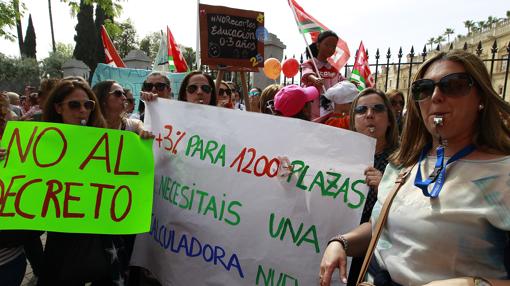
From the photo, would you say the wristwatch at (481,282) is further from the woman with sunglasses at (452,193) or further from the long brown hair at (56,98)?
the long brown hair at (56,98)

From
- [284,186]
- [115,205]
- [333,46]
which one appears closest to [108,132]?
[115,205]

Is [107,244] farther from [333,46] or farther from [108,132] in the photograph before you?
[333,46]

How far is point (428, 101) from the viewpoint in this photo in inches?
47.9

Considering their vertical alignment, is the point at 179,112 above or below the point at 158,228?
above

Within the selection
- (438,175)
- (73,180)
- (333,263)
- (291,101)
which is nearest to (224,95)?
(291,101)

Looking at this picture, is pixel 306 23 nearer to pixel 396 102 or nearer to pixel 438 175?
pixel 396 102

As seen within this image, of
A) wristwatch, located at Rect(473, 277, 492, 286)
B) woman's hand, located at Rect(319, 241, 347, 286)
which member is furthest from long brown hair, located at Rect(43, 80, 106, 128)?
wristwatch, located at Rect(473, 277, 492, 286)

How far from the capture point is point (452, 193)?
3.51ft

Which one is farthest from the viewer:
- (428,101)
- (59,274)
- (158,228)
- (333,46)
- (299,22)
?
(299,22)

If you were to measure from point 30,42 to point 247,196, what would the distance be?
140ft

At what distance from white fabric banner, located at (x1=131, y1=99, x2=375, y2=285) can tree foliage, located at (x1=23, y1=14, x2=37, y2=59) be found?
4093 cm

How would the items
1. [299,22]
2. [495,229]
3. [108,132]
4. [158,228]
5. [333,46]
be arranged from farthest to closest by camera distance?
[299,22] → [333,46] → [158,228] → [108,132] → [495,229]

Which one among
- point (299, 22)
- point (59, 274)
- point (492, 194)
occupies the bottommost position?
point (59, 274)

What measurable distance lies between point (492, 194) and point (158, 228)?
76.6 inches
